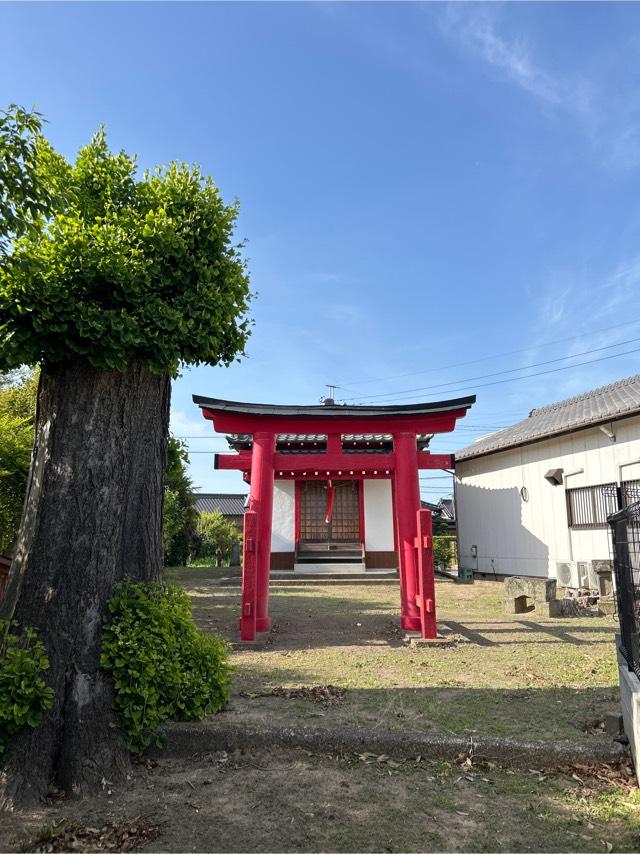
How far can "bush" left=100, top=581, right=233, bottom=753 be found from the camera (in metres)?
3.96

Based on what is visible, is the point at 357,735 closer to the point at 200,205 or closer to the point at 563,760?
the point at 563,760

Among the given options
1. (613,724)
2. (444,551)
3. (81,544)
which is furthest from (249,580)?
(444,551)

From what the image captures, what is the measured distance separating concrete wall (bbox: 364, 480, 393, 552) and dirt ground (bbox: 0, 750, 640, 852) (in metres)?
14.9

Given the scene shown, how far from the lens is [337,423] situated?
30.7 feet

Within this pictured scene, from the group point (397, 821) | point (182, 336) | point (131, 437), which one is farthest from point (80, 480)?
point (397, 821)

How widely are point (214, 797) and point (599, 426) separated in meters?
12.5

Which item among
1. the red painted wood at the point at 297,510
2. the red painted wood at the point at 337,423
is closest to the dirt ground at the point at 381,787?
the red painted wood at the point at 337,423

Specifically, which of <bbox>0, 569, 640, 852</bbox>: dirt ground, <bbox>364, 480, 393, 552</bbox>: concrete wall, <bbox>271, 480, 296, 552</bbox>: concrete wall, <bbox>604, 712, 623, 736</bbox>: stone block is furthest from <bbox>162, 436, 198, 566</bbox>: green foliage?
<bbox>604, 712, 623, 736</bbox>: stone block

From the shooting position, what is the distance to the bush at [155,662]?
13.0 feet

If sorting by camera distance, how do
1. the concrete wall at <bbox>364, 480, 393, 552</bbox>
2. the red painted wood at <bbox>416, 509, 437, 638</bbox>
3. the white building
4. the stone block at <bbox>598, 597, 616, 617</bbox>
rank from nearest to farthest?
the red painted wood at <bbox>416, 509, 437, 638</bbox> → the stone block at <bbox>598, 597, 616, 617</bbox> → the white building → the concrete wall at <bbox>364, 480, 393, 552</bbox>

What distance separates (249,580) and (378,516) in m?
11.4

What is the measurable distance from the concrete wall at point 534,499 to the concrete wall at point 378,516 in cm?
288

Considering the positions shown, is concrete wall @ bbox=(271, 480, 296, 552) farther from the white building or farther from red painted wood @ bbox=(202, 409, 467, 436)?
red painted wood @ bbox=(202, 409, 467, 436)

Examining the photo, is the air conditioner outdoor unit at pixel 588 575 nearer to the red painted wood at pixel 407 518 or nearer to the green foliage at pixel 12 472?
the red painted wood at pixel 407 518
